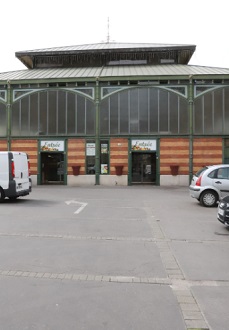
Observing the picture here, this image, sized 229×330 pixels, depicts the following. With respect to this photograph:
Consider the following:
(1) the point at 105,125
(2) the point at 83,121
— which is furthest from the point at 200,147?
(2) the point at 83,121

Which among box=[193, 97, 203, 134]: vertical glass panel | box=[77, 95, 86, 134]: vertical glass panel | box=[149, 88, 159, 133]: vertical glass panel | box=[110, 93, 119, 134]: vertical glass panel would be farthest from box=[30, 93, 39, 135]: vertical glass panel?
box=[193, 97, 203, 134]: vertical glass panel

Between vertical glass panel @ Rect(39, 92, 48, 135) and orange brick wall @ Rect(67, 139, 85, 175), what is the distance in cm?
229

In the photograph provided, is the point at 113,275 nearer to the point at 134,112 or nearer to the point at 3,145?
the point at 134,112

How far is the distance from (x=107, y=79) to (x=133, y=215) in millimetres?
16195

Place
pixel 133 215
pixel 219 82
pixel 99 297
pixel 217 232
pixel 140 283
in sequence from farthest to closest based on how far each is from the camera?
pixel 219 82
pixel 133 215
pixel 217 232
pixel 140 283
pixel 99 297

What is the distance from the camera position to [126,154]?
974 inches

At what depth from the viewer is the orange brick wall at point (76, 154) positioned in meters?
24.9

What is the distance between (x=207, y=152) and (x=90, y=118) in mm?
9199

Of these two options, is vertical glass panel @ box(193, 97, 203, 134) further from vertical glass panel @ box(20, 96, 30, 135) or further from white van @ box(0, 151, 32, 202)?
white van @ box(0, 151, 32, 202)

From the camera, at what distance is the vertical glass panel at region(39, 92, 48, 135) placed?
25.3m

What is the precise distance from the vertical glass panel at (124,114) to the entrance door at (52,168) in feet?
17.2

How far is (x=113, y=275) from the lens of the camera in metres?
4.89

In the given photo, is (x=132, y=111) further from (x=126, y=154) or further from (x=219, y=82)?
(x=219, y=82)

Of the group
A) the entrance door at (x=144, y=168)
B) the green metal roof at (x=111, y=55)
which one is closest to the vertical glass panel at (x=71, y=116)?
the entrance door at (x=144, y=168)
